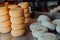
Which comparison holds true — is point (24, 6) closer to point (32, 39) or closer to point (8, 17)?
point (8, 17)

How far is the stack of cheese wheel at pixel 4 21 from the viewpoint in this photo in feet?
2.34

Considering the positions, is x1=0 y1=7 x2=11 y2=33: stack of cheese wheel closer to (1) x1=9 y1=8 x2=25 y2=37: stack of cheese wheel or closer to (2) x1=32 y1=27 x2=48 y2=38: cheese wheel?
(1) x1=9 y1=8 x2=25 y2=37: stack of cheese wheel

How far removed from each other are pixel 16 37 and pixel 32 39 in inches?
3.5

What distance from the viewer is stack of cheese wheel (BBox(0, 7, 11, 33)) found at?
2.34 feet

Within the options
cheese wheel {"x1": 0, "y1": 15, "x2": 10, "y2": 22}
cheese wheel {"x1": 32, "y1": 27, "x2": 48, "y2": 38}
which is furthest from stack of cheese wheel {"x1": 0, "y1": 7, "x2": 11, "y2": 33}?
cheese wheel {"x1": 32, "y1": 27, "x2": 48, "y2": 38}

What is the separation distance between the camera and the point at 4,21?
72 cm

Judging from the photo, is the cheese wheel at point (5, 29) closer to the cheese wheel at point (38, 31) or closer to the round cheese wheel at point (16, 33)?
the round cheese wheel at point (16, 33)

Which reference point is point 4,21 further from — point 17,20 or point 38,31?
point 38,31

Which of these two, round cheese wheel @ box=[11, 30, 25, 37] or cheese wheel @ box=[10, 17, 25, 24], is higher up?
cheese wheel @ box=[10, 17, 25, 24]

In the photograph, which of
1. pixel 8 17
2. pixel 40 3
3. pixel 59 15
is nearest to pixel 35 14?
pixel 59 15

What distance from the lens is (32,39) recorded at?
628 millimetres

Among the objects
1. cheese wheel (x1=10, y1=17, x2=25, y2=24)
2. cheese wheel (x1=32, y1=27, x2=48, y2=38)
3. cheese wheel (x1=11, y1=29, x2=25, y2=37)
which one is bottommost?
cheese wheel (x1=11, y1=29, x2=25, y2=37)

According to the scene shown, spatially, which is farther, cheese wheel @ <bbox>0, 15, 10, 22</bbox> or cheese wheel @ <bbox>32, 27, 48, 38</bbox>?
cheese wheel @ <bbox>0, 15, 10, 22</bbox>

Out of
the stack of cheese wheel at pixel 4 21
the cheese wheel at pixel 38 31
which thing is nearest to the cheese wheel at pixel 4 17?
the stack of cheese wheel at pixel 4 21
